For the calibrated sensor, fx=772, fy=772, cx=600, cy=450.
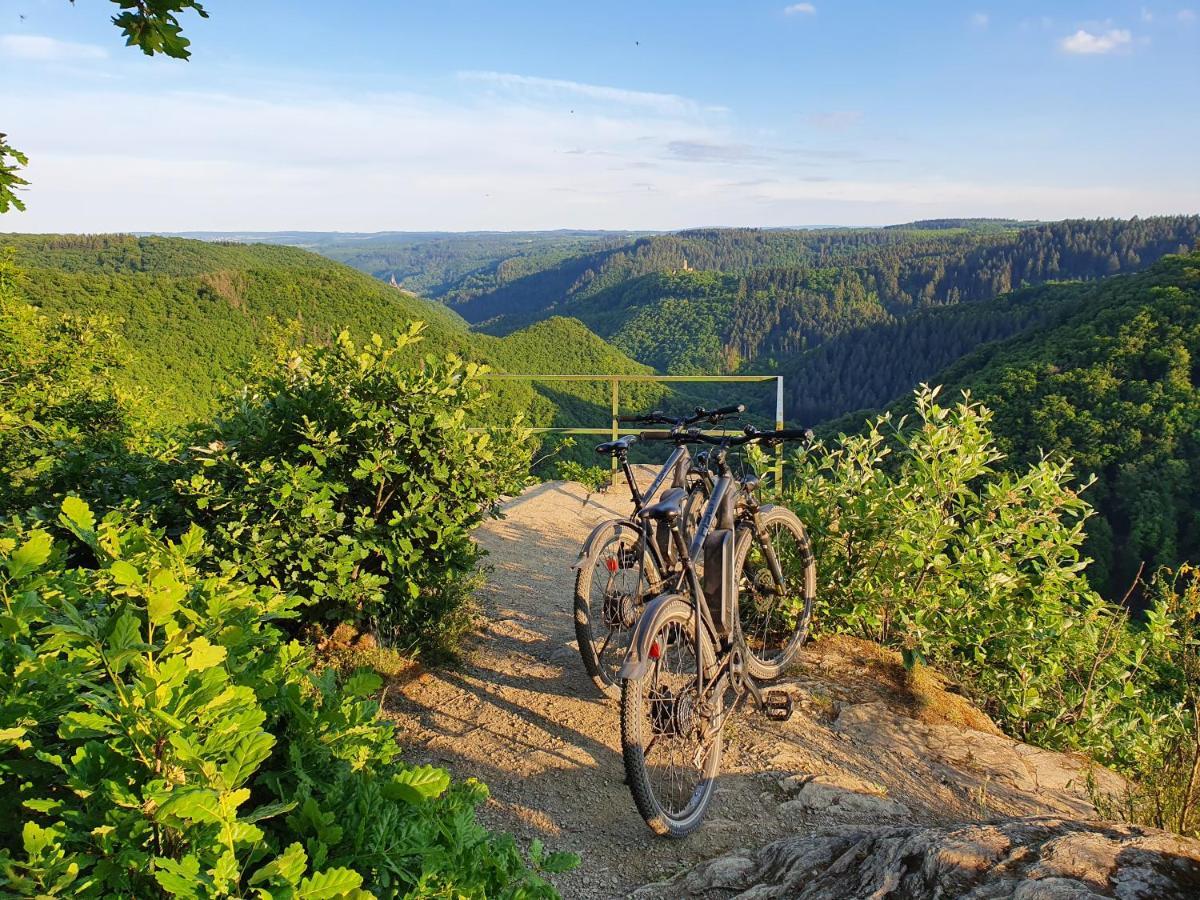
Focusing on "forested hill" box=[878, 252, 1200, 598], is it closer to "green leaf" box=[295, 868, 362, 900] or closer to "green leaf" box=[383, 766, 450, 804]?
"green leaf" box=[383, 766, 450, 804]

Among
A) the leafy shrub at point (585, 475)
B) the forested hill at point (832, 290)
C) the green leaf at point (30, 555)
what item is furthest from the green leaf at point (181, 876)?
the forested hill at point (832, 290)

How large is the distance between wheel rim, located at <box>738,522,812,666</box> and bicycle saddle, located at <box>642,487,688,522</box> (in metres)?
0.95

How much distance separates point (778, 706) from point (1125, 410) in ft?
140

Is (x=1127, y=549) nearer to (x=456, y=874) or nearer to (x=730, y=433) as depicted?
(x=730, y=433)

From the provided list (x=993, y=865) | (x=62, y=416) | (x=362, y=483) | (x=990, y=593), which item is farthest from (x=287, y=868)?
(x=62, y=416)

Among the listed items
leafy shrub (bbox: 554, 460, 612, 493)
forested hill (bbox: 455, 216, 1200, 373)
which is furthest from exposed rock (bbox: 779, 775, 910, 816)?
forested hill (bbox: 455, 216, 1200, 373)

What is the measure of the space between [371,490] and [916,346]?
8590cm

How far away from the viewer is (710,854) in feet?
8.45

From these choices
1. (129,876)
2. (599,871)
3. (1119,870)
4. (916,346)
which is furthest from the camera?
(916,346)

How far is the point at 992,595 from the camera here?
379cm

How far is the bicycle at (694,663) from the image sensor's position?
2.52 metres

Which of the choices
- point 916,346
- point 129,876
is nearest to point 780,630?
point 129,876

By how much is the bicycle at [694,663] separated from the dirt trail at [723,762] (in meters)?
0.15

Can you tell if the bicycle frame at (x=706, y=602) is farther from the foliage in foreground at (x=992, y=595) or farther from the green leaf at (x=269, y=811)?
the green leaf at (x=269, y=811)
